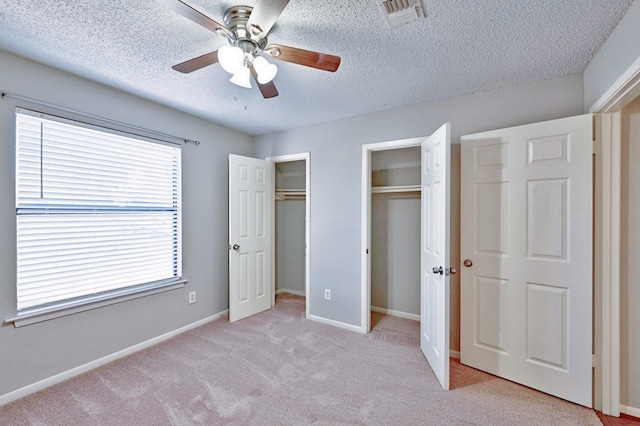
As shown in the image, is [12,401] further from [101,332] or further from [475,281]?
[475,281]

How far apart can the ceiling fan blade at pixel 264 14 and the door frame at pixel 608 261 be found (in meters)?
2.11

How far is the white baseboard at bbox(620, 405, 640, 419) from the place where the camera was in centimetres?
181

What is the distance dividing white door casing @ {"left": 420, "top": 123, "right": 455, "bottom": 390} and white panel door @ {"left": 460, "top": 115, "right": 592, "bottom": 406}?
0.28 metres

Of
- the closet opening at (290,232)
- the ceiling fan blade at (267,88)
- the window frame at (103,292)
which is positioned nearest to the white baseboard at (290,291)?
the closet opening at (290,232)

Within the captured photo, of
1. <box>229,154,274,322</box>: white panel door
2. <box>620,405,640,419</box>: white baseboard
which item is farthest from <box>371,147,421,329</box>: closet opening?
<box>620,405,640,419</box>: white baseboard

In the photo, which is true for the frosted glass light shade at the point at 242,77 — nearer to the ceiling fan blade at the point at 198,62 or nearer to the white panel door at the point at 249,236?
the ceiling fan blade at the point at 198,62

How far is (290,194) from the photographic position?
4.20m

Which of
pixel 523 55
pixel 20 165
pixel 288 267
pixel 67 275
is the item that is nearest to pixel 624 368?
pixel 523 55

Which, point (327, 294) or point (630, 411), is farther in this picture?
point (327, 294)

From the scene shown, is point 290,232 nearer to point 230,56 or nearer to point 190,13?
point 230,56

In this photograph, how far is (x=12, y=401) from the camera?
6.28 feet

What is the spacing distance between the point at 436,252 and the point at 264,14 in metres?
2.01

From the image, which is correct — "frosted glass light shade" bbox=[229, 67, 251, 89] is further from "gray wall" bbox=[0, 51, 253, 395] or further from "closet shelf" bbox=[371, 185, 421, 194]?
"closet shelf" bbox=[371, 185, 421, 194]

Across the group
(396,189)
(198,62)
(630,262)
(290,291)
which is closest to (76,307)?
(198,62)
